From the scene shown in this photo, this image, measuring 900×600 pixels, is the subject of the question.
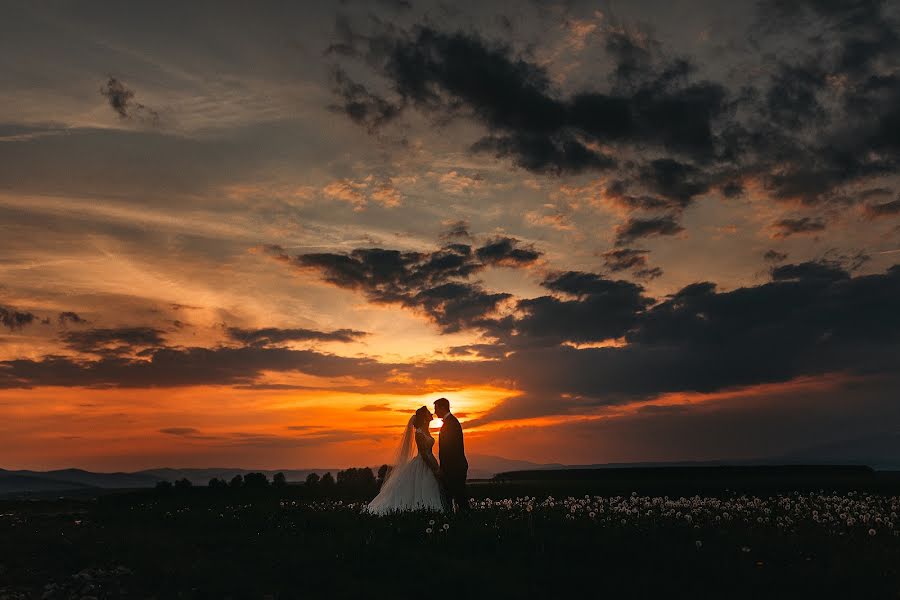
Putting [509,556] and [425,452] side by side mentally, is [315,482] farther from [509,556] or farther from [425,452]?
[509,556]

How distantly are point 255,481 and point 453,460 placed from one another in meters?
30.6

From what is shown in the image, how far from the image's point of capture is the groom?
26859mm

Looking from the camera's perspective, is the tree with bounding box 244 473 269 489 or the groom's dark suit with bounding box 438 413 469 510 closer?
the groom's dark suit with bounding box 438 413 469 510

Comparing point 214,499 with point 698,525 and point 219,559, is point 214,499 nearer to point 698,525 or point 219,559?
point 219,559

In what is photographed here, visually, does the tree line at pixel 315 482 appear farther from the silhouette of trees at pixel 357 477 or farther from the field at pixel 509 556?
the field at pixel 509 556

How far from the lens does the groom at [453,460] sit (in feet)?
88.1

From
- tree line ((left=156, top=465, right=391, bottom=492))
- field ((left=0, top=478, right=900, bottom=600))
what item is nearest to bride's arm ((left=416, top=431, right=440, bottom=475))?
field ((left=0, top=478, right=900, bottom=600))

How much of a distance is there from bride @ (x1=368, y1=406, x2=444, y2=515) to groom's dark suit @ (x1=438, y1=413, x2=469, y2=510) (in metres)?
0.45

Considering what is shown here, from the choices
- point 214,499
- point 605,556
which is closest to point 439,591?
point 605,556

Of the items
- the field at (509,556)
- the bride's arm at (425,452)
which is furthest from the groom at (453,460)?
the field at (509,556)

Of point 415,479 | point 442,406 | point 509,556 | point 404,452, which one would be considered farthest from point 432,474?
point 509,556

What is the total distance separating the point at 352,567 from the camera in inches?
658

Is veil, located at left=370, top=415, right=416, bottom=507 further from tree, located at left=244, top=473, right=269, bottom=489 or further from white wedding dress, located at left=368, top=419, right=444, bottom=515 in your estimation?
tree, located at left=244, top=473, right=269, bottom=489

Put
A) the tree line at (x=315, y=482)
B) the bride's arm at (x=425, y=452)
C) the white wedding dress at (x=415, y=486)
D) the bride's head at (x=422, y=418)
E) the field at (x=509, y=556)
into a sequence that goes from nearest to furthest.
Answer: the field at (x=509, y=556) < the white wedding dress at (x=415, y=486) < the bride's arm at (x=425, y=452) < the bride's head at (x=422, y=418) < the tree line at (x=315, y=482)
